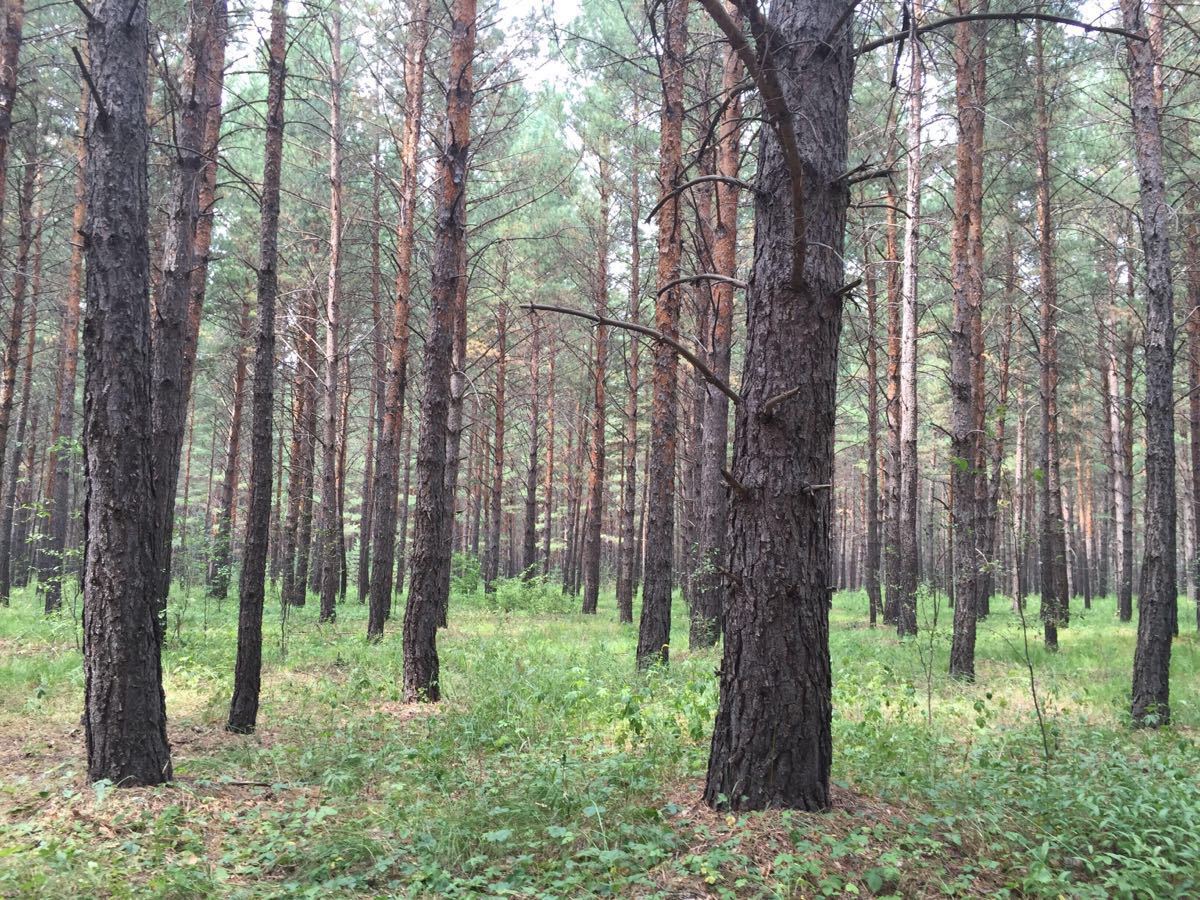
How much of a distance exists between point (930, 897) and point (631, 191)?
17.5 meters

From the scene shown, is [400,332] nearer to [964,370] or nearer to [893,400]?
[964,370]

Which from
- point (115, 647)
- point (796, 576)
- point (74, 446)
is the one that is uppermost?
point (74, 446)

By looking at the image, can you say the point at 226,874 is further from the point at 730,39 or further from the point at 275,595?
the point at 275,595

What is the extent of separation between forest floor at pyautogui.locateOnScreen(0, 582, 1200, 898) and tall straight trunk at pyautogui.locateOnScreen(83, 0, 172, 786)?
40 cm

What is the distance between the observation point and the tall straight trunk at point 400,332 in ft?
40.7

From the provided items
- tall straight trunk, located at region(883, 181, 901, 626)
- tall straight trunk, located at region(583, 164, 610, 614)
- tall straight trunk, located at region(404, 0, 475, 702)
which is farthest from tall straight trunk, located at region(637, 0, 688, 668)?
tall straight trunk, located at region(583, 164, 610, 614)

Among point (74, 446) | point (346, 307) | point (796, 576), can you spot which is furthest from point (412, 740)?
point (346, 307)

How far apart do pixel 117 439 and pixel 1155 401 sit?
31.1 feet

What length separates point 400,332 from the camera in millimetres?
12539

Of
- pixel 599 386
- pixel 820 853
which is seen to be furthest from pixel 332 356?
pixel 820 853

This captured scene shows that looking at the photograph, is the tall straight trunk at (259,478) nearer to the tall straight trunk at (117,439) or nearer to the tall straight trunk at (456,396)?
the tall straight trunk at (117,439)

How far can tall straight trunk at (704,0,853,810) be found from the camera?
148 inches

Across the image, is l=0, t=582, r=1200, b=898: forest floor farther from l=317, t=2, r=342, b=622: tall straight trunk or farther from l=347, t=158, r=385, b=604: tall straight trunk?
l=347, t=158, r=385, b=604: tall straight trunk

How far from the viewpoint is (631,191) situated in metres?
18.4
